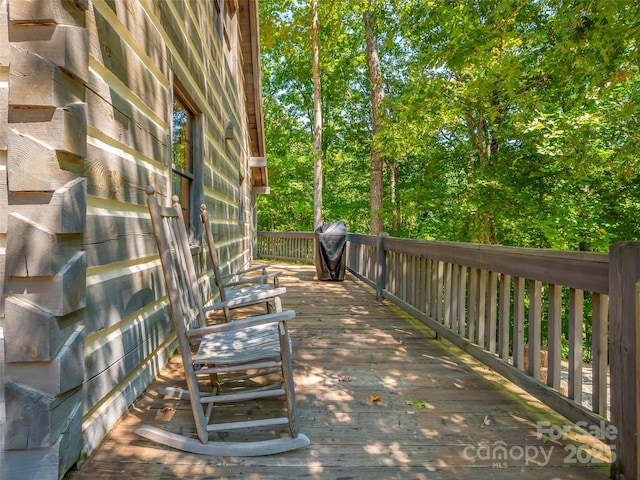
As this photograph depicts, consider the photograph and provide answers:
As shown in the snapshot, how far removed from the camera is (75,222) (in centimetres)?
154

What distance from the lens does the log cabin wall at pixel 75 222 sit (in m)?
1.44

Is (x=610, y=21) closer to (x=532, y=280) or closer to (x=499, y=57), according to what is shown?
(x=499, y=57)

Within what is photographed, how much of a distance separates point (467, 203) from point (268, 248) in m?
6.21

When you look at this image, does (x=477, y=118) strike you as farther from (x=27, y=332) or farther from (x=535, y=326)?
(x=27, y=332)

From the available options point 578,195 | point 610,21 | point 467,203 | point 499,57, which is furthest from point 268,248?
point 610,21

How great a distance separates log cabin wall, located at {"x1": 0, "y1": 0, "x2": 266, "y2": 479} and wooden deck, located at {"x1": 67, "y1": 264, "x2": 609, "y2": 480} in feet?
0.71

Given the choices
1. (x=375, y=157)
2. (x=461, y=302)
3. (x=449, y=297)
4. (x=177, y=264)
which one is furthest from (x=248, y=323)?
(x=375, y=157)

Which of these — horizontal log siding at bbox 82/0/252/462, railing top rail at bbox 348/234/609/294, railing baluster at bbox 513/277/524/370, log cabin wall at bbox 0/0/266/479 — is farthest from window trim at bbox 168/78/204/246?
railing baluster at bbox 513/277/524/370

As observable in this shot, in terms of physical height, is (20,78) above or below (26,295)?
above

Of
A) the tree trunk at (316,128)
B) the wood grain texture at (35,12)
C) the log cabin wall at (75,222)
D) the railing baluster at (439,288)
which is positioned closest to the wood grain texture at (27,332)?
the log cabin wall at (75,222)

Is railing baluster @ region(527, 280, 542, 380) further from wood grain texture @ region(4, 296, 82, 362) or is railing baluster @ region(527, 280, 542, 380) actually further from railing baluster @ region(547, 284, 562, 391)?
wood grain texture @ region(4, 296, 82, 362)

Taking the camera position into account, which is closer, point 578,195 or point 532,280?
point 532,280

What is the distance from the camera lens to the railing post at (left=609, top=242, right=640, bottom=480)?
1471 mm

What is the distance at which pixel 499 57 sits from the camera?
14.3 feet
